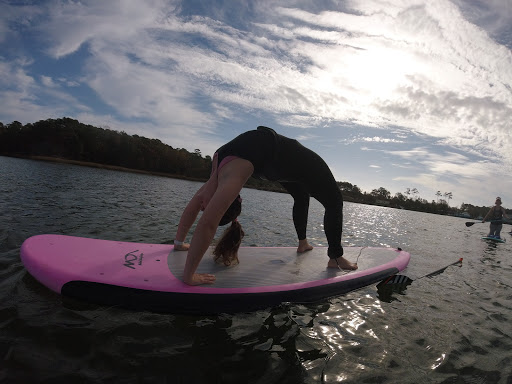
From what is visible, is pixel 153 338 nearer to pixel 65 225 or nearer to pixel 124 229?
pixel 124 229

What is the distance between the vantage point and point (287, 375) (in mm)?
2145

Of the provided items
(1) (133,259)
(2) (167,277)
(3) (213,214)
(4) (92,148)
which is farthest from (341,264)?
(4) (92,148)

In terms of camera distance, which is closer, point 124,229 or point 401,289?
point 401,289

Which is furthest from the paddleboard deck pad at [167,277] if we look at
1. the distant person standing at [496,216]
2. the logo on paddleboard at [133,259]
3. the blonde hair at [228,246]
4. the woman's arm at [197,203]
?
the distant person standing at [496,216]

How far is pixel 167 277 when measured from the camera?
9.80 ft

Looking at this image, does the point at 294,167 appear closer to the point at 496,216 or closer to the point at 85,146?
the point at 496,216

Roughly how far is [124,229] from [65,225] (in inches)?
51.3

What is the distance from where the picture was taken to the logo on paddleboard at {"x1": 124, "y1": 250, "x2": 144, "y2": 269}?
10.4 ft

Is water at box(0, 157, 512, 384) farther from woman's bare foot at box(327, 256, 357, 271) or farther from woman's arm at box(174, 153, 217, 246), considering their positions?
woman's arm at box(174, 153, 217, 246)

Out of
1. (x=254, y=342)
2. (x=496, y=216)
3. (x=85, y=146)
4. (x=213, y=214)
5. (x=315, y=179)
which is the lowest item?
(x=254, y=342)

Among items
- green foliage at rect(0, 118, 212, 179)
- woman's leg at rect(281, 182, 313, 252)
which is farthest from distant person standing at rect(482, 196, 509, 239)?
green foliage at rect(0, 118, 212, 179)

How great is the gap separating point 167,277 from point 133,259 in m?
0.66

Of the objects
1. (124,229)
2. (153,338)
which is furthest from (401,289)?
(124,229)

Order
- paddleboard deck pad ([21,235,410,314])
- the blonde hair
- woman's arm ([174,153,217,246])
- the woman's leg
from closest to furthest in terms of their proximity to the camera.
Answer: paddleboard deck pad ([21,235,410,314]) → woman's arm ([174,153,217,246]) → the blonde hair → the woman's leg
